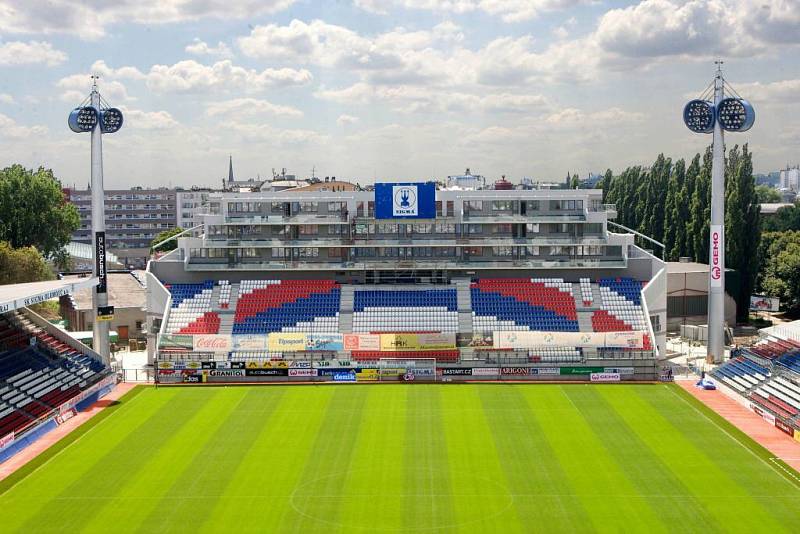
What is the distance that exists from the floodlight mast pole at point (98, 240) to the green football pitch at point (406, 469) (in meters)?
7.90

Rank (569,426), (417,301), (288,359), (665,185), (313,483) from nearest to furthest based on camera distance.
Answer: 1. (313,483)
2. (569,426)
3. (288,359)
4. (417,301)
5. (665,185)

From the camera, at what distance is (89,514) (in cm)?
3158

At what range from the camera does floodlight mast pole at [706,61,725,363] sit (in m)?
57.8

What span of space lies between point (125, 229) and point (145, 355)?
105 m

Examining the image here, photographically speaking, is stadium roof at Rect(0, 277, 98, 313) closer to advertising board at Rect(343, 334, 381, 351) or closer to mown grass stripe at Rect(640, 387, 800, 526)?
advertising board at Rect(343, 334, 381, 351)

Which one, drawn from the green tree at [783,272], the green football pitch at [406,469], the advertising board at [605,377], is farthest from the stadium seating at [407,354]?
the green tree at [783,272]

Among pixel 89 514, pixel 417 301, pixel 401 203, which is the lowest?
pixel 89 514

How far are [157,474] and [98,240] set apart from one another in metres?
24.9

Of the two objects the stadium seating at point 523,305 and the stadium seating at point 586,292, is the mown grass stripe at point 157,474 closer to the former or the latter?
the stadium seating at point 523,305

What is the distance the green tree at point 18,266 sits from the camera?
72062 mm

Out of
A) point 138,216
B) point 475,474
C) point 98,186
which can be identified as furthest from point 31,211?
point 138,216

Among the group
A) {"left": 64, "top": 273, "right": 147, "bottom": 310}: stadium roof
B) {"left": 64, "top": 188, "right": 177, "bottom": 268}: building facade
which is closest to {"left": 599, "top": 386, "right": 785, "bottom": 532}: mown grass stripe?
{"left": 64, "top": 273, "right": 147, "bottom": 310}: stadium roof

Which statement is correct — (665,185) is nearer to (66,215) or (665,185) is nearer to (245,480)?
(66,215)

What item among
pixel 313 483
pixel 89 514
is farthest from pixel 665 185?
pixel 89 514
